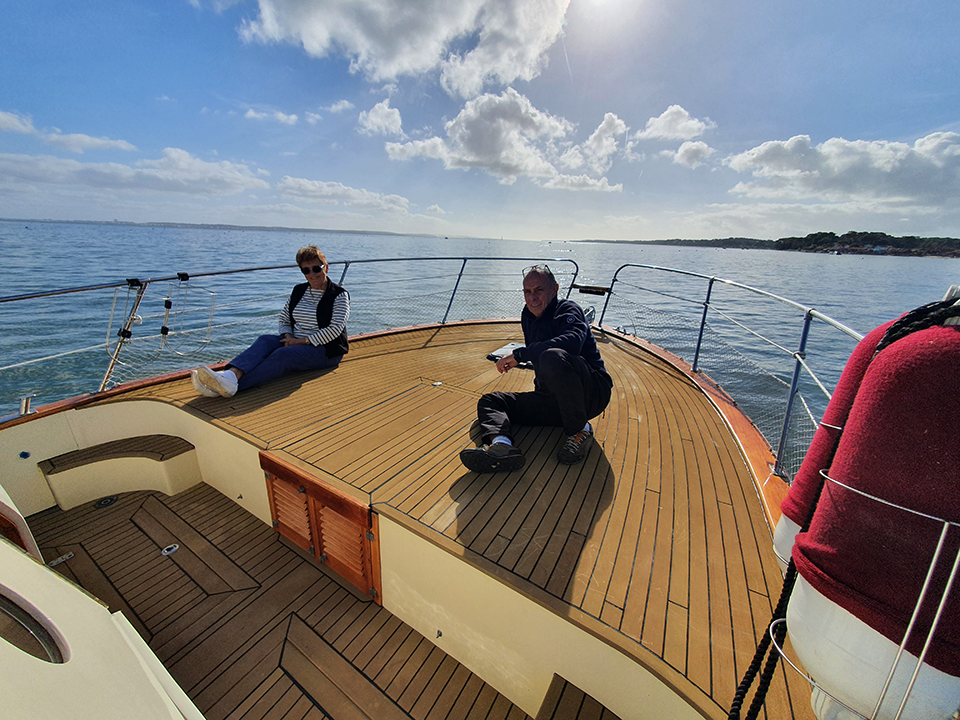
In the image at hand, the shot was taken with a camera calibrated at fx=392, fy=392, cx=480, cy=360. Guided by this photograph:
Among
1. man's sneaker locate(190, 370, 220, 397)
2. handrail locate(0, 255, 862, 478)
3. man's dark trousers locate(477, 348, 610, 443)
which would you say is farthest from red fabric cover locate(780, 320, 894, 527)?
man's sneaker locate(190, 370, 220, 397)

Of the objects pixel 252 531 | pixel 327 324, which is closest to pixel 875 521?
pixel 252 531

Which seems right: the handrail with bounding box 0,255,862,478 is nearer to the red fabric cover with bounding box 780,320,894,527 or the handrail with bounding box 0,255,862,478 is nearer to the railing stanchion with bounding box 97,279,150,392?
the railing stanchion with bounding box 97,279,150,392

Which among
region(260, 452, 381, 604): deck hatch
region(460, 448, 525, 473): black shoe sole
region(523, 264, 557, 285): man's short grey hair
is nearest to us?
region(260, 452, 381, 604): deck hatch

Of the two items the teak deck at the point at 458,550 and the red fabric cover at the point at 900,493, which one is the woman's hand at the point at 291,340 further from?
the red fabric cover at the point at 900,493

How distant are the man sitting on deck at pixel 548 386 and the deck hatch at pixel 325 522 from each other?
58cm

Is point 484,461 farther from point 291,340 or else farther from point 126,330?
point 126,330

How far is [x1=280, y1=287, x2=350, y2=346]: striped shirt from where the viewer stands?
3.19 m

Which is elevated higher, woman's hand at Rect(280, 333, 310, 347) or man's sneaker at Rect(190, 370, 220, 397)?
woman's hand at Rect(280, 333, 310, 347)

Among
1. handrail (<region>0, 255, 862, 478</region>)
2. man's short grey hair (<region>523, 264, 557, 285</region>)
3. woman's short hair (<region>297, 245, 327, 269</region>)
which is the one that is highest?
woman's short hair (<region>297, 245, 327, 269</region>)

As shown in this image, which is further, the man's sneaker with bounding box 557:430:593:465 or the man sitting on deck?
the man's sneaker with bounding box 557:430:593:465

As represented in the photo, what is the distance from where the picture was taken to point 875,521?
649 mm

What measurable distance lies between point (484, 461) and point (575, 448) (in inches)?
21.6

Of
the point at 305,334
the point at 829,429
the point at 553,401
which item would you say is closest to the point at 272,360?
the point at 305,334

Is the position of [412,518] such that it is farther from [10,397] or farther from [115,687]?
[10,397]
